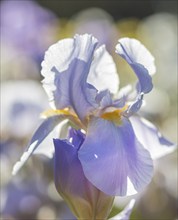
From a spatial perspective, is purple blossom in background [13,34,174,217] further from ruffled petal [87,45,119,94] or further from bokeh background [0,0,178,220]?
bokeh background [0,0,178,220]

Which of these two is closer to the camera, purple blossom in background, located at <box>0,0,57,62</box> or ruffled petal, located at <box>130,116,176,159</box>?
ruffled petal, located at <box>130,116,176,159</box>

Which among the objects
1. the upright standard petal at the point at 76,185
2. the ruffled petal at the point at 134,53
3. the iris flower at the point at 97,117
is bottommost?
the upright standard petal at the point at 76,185

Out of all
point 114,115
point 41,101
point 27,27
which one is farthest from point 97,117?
point 27,27

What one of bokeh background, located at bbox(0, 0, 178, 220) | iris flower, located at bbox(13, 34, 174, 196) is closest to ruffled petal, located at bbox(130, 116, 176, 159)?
iris flower, located at bbox(13, 34, 174, 196)

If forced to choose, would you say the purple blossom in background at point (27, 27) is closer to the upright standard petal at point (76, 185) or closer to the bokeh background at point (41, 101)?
the bokeh background at point (41, 101)

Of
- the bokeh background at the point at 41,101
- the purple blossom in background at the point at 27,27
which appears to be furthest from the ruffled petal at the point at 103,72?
the purple blossom in background at the point at 27,27

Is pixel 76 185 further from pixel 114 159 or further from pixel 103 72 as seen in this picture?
pixel 103 72

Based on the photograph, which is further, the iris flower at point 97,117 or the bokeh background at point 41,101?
the bokeh background at point 41,101
